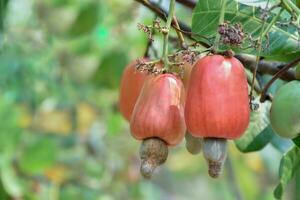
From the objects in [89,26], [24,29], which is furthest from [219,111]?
[24,29]

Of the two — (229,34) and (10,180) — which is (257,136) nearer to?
(229,34)

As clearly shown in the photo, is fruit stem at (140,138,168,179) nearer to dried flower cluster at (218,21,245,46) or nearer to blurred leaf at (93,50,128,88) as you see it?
dried flower cluster at (218,21,245,46)

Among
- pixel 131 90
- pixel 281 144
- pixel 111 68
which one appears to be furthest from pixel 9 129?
pixel 131 90

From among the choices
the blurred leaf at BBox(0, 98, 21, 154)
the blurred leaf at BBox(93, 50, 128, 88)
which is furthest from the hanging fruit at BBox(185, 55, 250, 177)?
the blurred leaf at BBox(93, 50, 128, 88)

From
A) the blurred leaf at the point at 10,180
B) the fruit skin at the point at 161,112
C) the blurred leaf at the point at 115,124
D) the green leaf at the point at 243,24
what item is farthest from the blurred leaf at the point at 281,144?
the blurred leaf at the point at 115,124

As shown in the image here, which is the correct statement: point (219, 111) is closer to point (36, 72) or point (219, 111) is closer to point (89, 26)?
point (89, 26)

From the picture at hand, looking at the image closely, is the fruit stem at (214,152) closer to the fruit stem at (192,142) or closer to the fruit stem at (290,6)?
the fruit stem at (192,142)
